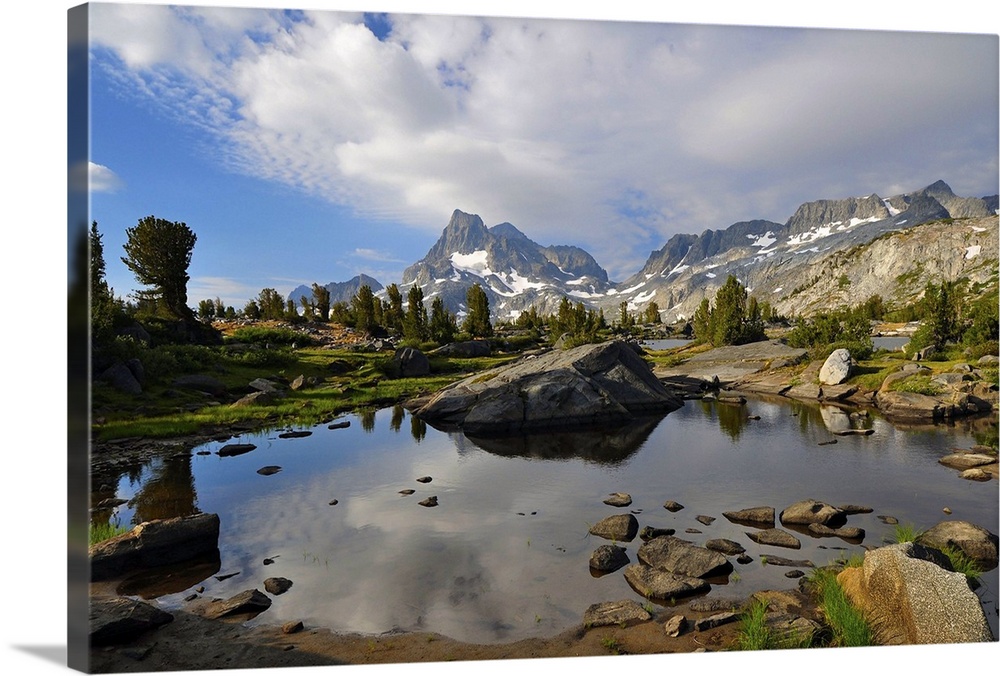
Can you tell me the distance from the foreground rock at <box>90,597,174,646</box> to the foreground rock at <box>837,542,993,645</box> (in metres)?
12.5

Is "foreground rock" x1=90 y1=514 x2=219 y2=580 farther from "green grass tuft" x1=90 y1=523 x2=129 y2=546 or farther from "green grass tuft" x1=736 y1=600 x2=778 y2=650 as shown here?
"green grass tuft" x1=736 y1=600 x2=778 y2=650

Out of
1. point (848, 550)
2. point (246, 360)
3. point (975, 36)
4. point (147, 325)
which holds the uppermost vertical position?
point (975, 36)

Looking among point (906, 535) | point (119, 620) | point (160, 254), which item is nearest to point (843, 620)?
point (906, 535)

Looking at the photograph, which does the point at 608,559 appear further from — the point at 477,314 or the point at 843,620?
the point at 477,314

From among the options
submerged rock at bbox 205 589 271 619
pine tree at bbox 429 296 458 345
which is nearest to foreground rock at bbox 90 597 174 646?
submerged rock at bbox 205 589 271 619

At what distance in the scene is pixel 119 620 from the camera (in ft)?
26.5

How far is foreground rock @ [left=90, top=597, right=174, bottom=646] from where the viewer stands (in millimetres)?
7898

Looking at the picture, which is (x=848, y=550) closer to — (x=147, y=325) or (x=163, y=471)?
(x=163, y=471)

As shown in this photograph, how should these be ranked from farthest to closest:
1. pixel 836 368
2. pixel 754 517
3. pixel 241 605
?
pixel 836 368
pixel 754 517
pixel 241 605

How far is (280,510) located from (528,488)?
326 inches

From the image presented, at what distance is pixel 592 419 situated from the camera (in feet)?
96.8

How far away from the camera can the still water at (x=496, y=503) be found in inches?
388

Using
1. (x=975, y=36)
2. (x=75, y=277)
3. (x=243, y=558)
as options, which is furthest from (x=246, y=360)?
(x=975, y=36)

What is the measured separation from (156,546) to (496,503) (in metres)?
9.21
